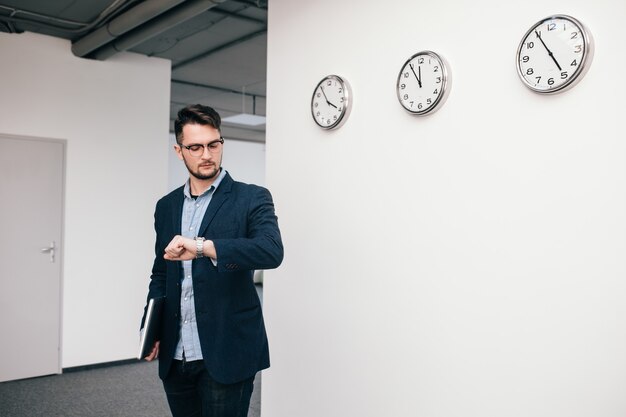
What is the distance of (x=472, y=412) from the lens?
196cm

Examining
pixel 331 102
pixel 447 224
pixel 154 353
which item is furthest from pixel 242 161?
pixel 154 353

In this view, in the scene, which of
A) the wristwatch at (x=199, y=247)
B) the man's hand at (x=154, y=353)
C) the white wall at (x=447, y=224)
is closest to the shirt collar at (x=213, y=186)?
the wristwatch at (x=199, y=247)

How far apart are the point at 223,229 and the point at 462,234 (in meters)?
0.86

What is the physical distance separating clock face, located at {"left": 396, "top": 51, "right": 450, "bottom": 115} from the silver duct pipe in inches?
67.9

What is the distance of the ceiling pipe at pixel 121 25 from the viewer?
3401mm

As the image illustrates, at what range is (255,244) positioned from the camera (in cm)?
162

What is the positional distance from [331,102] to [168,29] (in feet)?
7.17

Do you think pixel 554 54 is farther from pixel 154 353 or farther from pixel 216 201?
pixel 154 353

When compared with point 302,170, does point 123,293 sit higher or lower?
lower

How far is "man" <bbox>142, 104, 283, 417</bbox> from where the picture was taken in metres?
1.73

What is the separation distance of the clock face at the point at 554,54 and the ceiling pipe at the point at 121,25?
2225 mm

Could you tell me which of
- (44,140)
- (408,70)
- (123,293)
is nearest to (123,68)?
(44,140)

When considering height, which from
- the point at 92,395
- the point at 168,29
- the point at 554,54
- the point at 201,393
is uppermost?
the point at 168,29

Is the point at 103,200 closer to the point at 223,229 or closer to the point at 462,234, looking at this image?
the point at 223,229
